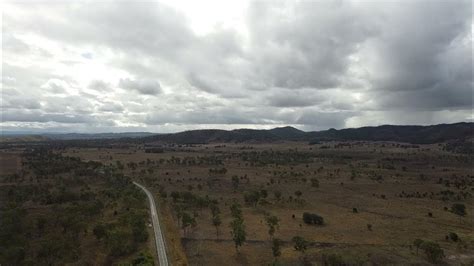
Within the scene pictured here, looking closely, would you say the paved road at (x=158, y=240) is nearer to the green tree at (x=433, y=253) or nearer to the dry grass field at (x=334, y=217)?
the dry grass field at (x=334, y=217)

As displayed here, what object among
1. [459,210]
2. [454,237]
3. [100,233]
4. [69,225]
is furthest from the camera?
[459,210]

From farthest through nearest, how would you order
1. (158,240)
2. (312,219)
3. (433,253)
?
(312,219) → (158,240) → (433,253)

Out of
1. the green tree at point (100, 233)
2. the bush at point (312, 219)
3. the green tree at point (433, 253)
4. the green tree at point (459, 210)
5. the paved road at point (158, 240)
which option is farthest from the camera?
the green tree at point (459, 210)

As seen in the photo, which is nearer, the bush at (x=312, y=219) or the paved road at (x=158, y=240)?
the paved road at (x=158, y=240)

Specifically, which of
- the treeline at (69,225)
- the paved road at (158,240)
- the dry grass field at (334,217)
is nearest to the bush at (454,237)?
the dry grass field at (334,217)

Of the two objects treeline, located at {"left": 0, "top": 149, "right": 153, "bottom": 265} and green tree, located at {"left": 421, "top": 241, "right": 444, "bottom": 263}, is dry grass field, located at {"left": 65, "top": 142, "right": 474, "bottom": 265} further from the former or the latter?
treeline, located at {"left": 0, "top": 149, "right": 153, "bottom": 265}

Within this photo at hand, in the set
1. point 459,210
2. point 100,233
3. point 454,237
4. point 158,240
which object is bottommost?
point 158,240

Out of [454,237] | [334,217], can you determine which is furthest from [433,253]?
[334,217]

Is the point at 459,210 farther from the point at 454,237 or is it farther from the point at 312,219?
the point at 312,219

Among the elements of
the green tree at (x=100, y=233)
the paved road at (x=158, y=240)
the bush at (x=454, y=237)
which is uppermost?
the bush at (x=454, y=237)

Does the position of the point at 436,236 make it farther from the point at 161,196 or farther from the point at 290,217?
the point at 161,196

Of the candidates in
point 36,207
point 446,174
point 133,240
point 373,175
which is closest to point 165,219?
point 133,240

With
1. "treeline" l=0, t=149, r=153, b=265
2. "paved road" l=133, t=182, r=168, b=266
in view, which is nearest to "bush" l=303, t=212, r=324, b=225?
"paved road" l=133, t=182, r=168, b=266
